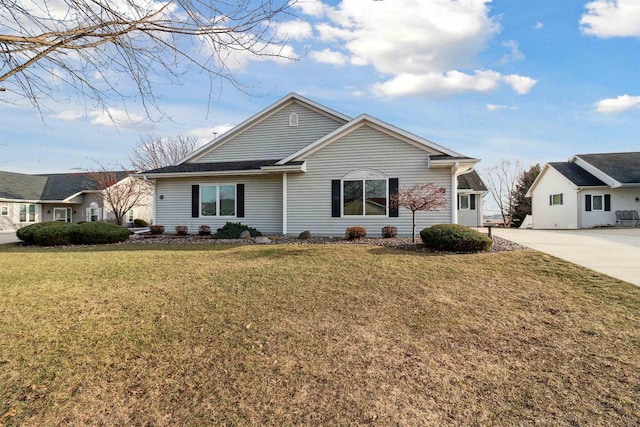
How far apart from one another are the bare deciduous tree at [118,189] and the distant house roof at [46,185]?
59cm

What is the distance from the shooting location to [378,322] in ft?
15.3

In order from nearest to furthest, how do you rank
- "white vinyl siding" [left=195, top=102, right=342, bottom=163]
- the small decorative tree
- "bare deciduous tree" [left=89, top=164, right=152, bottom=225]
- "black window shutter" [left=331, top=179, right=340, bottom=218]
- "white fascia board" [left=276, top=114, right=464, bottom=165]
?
1. the small decorative tree
2. "white fascia board" [left=276, top=114, right=464, bottom=165]
3. "black window shutter" [left=331, top=179, right=340, bottom=218]
4. "white vinyl siding" [left=195, top=102, right=342, bottom=163]
5. "bare deciduous tree" [left=89, top=164, right=152, bottom=225]

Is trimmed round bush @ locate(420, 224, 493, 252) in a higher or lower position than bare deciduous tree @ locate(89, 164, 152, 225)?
lower

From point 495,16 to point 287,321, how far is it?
963 cm

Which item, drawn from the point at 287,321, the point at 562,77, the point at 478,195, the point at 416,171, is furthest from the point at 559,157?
the point at 287,321

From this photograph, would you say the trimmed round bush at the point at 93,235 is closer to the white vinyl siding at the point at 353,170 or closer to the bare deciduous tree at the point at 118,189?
the white vinyl siding at the point at 353,170

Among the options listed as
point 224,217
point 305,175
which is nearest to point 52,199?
point 224,217

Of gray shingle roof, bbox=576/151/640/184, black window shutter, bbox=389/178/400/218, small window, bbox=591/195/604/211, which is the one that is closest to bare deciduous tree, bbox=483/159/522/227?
gray shingle roof, bbox=576/151/640/184

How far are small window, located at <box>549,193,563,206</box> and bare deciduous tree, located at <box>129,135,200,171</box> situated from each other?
32.4 metres

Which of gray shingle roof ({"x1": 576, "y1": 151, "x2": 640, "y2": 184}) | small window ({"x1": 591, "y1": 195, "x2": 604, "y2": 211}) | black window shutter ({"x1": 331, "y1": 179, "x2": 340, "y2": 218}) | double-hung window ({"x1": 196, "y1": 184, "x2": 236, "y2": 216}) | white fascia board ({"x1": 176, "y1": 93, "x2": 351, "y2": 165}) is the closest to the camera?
black window shutter ({"x1": 331, "y1": 179, "x2": 340, "y2": 218})

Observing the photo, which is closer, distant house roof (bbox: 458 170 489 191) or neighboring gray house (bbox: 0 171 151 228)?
distant house roof (bbox: 458 170 489 191)

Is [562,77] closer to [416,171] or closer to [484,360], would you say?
[416,171]

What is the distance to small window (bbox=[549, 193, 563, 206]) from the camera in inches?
956

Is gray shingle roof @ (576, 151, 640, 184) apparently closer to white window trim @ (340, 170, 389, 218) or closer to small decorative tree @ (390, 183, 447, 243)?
small decorative tree @ (390, 183, 447, 243)
